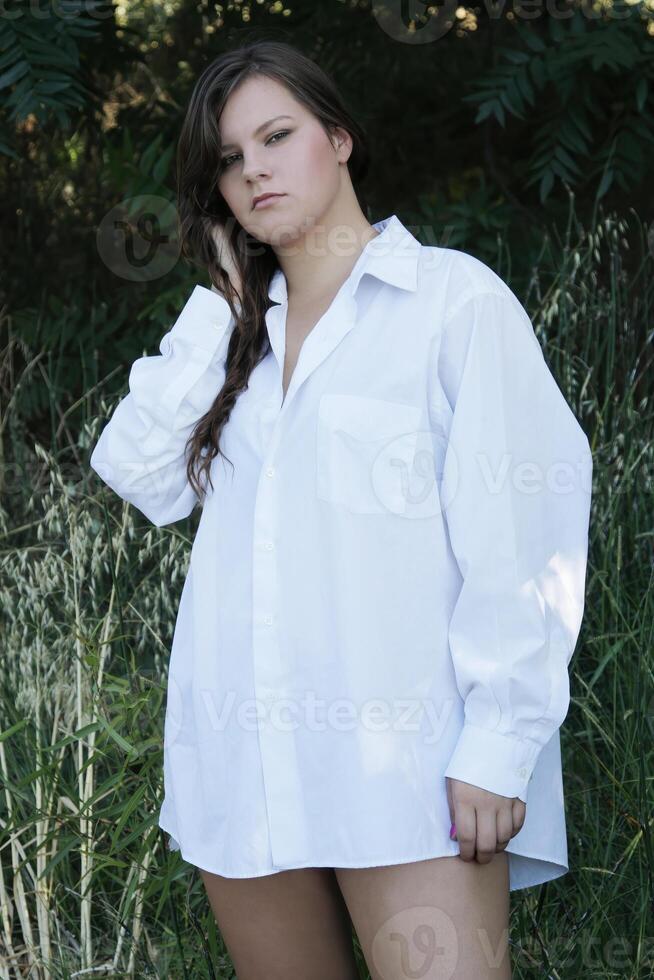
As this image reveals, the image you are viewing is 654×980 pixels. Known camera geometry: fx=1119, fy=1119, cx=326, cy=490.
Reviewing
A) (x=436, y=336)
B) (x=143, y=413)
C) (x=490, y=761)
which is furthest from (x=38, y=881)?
(x=436, y=336)

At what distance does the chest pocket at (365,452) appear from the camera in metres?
1.46

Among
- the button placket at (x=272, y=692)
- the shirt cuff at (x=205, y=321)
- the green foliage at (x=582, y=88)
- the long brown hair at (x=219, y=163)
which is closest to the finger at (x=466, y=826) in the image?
the button placket at (x=272, y=692)

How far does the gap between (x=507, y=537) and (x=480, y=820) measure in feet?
1.14

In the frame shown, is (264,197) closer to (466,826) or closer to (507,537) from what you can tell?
(507,537)

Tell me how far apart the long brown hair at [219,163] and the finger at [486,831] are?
64cm

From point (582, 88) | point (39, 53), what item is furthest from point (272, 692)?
point (582, 88)

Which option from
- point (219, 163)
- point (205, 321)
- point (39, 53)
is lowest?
point (205, 321)

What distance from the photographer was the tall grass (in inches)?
80.4

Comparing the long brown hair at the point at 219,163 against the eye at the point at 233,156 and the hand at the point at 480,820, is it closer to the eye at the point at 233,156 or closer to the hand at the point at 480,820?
the eye at the point at 233,156

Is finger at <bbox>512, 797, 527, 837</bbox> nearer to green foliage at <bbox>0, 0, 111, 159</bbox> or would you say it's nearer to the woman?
the woman

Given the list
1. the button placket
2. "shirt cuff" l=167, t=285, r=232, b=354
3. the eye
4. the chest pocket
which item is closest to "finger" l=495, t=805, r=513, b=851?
the button placket

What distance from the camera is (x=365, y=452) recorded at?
4.86ft

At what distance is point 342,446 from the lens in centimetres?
149

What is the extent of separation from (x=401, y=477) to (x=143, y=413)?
1.69ft
